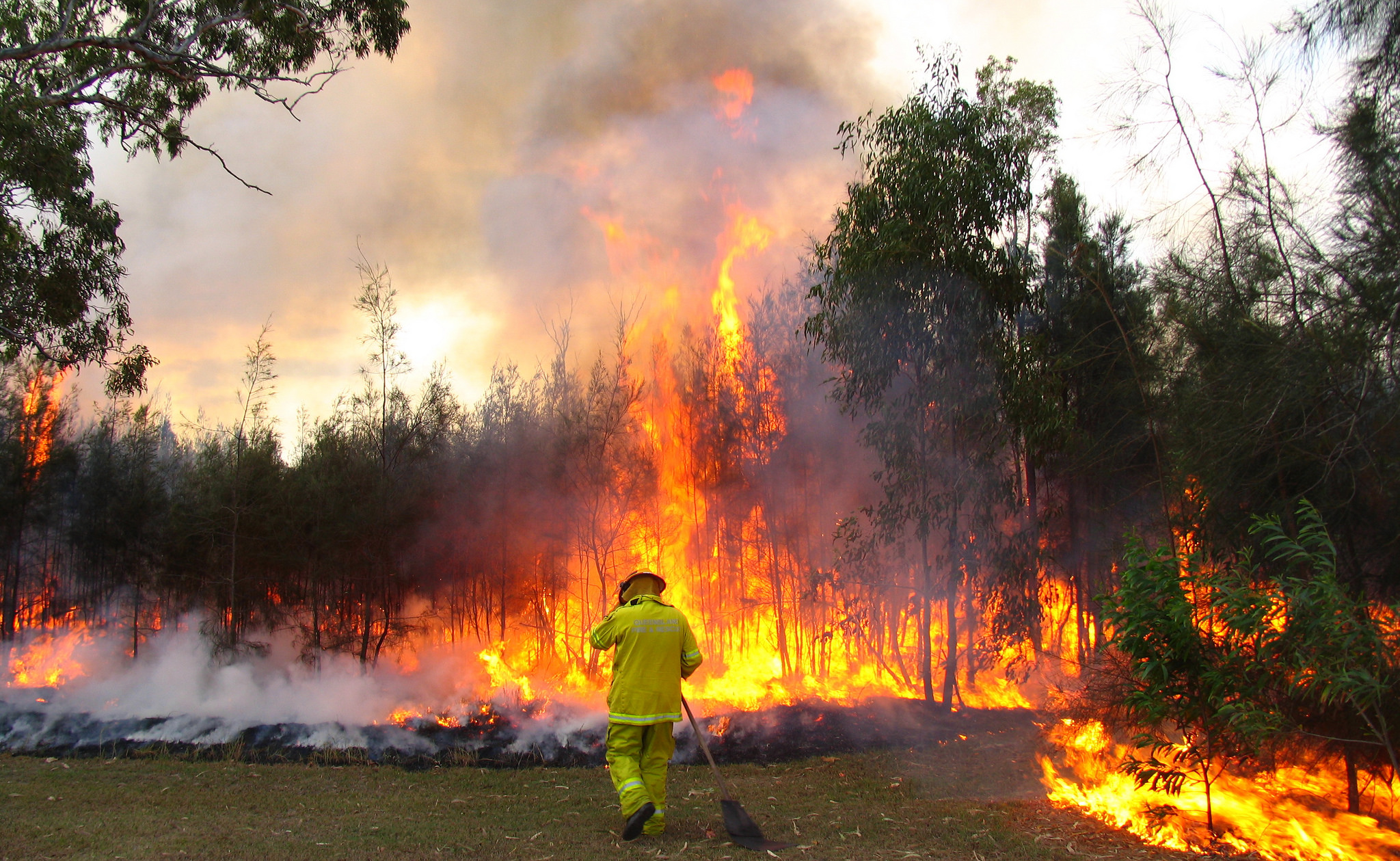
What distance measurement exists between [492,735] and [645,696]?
4.77 metres

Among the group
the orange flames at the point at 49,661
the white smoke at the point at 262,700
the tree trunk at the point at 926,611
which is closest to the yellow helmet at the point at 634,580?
the white smoke at the point at 262,700

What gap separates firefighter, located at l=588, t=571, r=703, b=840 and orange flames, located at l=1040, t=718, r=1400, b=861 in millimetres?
3197

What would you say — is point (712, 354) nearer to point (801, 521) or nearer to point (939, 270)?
point (801, 521)

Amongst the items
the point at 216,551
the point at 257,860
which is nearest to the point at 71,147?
the point at 257,860

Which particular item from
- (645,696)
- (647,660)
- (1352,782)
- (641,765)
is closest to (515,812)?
(641,765)

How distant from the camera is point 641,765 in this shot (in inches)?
211

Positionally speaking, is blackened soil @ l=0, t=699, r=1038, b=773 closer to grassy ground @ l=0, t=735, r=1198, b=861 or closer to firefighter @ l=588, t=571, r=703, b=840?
grassy ground @ l=0, t=735, r=1198, b=861

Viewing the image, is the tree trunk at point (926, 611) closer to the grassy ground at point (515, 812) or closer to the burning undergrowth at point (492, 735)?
the burning undergrowth at point (492, 735)

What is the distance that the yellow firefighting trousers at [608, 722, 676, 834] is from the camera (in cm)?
510

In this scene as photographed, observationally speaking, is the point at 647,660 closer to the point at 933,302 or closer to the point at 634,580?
the point at 634,580

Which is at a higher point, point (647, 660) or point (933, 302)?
point (933, 302)

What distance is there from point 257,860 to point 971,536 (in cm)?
820

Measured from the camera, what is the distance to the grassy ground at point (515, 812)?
4.91 metres

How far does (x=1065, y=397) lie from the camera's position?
10.4 m
